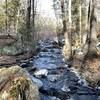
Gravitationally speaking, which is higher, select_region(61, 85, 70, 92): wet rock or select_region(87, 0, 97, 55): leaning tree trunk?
select_region(87, 0, 97, 55): leaning tree trunk

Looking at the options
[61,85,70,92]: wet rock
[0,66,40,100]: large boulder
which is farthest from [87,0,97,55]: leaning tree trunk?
[0,66,40,100]: large boulder

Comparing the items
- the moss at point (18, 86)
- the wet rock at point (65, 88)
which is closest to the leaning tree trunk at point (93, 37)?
the wet rock at point (65, 88)

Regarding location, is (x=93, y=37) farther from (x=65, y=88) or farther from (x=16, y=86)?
(x=16, y=86)

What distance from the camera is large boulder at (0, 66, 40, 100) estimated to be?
22.1 ft

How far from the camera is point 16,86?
6914mm

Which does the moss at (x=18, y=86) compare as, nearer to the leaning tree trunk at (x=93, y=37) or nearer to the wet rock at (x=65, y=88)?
the wet rock at (x=65, y=88)

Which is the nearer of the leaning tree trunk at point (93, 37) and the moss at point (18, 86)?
the moss at point (18, 86)

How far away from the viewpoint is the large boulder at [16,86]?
22.1 feet

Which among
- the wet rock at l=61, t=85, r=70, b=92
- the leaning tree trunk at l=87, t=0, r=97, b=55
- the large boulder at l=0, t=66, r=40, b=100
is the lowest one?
the wet rock at l=61, t=85, r=70, b=92

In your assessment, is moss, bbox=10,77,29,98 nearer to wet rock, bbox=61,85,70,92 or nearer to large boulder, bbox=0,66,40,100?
large boulder, bbox=0,66,40,100

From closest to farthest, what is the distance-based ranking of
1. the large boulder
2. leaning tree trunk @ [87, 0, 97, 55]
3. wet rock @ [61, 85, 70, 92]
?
the large boulder
wet rock @ [61, 85, 70, 92]
leaning tree trunk @ [87, 0, 97, 55]

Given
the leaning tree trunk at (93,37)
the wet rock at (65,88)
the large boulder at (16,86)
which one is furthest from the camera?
the leaning tree trunk at (93,37)

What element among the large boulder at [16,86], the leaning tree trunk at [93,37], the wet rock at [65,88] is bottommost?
the wet rock at [65,88]

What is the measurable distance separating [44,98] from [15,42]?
1572 cm
